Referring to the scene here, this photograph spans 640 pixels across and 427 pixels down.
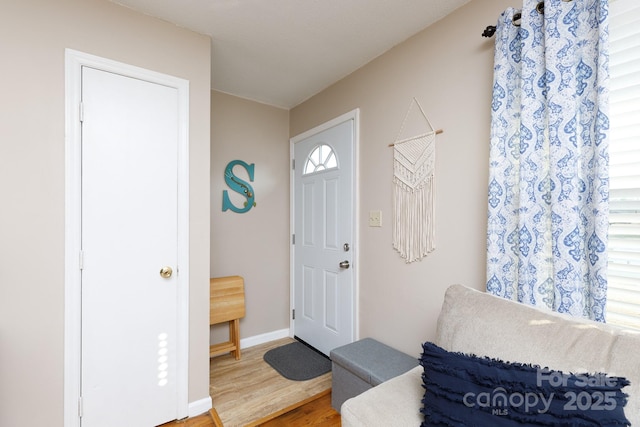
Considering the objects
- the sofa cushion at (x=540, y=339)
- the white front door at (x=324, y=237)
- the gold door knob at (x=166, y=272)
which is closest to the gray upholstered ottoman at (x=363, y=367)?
the white front door at (x=324, y=237)

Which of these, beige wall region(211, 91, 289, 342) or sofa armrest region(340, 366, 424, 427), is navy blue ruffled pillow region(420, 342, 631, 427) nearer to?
sofa armrest region(340, 366, 424, 427)

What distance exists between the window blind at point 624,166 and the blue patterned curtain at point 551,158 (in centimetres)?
10

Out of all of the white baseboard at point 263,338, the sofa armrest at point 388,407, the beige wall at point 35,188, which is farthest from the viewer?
the white baseboard at point 263,338

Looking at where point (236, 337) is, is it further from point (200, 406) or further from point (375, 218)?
point (375, 218)

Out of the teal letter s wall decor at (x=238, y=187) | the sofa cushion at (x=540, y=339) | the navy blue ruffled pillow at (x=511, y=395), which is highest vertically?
the teal letter s wall decor at (x=238, y=187)

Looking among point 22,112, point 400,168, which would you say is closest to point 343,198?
point 400,168

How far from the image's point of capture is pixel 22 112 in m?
1.41

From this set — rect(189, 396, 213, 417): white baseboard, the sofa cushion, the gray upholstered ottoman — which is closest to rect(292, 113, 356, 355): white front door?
the gray upholstered ottoman

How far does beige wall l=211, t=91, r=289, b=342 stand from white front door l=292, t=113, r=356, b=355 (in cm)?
18

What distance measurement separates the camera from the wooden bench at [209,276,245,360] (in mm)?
2486

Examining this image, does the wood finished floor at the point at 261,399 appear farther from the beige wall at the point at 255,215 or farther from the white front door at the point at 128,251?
the beige wall at the point at 255,215

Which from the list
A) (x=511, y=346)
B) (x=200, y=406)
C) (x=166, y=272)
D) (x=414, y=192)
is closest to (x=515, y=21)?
(x=414, y=192)

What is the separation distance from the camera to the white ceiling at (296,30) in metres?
1.64

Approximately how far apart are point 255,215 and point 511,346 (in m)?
2.41
